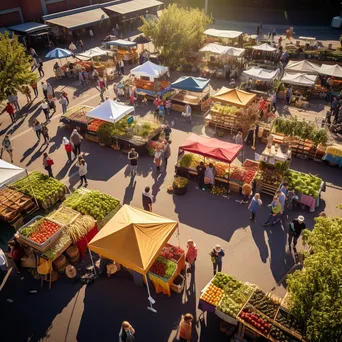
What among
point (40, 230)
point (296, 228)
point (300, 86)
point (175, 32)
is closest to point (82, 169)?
point (40, 230)

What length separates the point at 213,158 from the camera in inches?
579

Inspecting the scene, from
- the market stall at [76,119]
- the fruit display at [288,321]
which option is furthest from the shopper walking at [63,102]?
the fruit display at [288,321]

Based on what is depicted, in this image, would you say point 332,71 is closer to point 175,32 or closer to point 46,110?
point 175,32

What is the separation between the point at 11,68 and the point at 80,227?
14527 millimetres

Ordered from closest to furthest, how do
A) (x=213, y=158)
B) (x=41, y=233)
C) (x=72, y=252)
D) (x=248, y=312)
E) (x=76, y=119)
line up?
(x=248, y=312), (x=41, y=233), (x=72, y=252), (x=213, y=158), (x=76, y=119)

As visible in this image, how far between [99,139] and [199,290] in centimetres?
1114

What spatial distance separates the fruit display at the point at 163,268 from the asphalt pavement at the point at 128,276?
2.76ft

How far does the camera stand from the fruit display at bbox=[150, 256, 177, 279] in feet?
34.5

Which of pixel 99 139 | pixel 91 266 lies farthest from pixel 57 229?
pixel 99 139

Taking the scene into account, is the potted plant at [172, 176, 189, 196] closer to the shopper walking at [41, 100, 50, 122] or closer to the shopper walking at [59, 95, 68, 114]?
the shopper walking at [59, 95, 68, 114]

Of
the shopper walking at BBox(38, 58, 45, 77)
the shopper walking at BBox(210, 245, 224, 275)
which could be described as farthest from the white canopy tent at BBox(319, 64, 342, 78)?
the shopper walking at BBox(38, 58, 45, 77)

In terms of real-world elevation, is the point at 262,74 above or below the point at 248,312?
above

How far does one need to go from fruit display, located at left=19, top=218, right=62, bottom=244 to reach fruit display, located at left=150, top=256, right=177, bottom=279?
12.3ft

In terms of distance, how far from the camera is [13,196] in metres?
14.0
